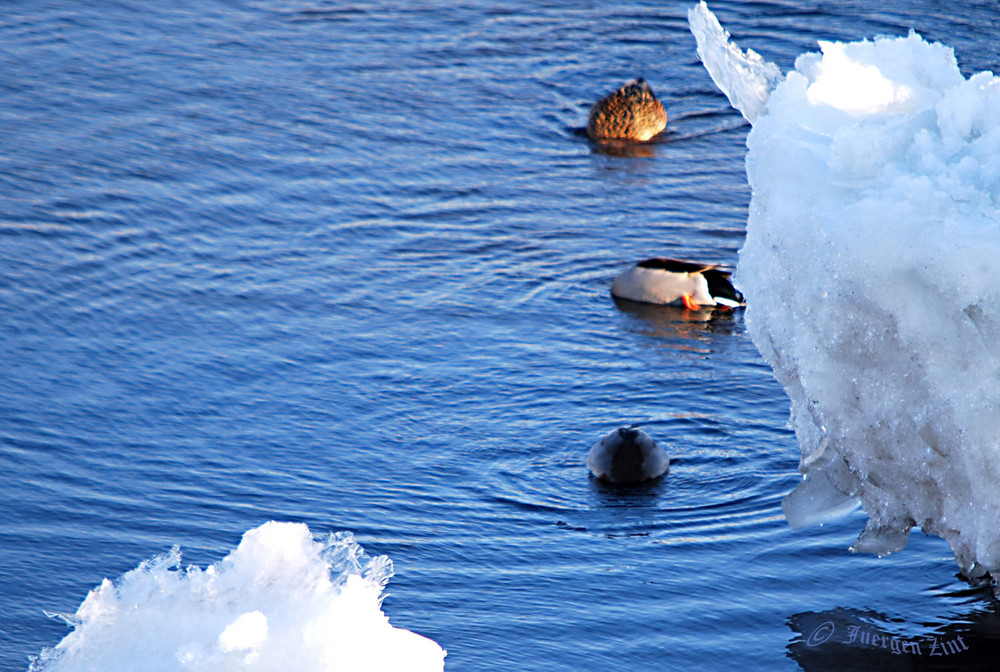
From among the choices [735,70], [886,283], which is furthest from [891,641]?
[735,70]

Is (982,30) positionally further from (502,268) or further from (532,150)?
(502,268)

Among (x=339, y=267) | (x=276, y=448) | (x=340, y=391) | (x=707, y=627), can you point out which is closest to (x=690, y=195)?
(x=339, y=267)

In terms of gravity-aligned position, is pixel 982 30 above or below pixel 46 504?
above

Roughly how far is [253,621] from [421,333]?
646 cm

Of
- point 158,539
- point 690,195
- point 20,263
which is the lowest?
point 158,539

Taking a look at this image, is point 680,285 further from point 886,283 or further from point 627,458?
point 886,283

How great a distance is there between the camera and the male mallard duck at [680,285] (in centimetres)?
1068

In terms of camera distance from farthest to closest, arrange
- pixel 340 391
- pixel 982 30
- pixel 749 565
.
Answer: pixel 982 30 < pixel 340 391 < pixel 749 565

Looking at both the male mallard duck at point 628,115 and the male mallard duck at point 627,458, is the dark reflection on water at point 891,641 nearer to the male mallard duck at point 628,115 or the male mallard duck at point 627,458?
the male mallard duck at point 627,458

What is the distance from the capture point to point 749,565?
6852 mm

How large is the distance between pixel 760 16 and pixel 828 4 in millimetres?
964

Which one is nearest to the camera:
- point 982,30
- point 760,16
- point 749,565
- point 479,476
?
point 749,565

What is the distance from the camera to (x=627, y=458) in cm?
781

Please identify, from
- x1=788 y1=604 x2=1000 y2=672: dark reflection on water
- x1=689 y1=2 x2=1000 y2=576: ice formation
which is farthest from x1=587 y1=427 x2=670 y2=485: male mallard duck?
x1=788 y1=604 x2=1000 y2=672: dark reflection on water
